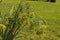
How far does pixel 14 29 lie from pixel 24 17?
5.9 inches

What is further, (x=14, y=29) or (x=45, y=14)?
(x=45, y=14)

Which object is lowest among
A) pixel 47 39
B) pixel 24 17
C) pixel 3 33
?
pixel 47 39

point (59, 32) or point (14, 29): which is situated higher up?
point (14, 29)

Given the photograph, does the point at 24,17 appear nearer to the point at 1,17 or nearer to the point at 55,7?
the point at 1,17

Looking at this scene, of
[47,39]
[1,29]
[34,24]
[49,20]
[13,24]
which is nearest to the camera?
[1,29]

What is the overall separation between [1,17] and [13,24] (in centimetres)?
17

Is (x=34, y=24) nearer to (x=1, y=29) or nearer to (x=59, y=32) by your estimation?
(x=1, y=29)

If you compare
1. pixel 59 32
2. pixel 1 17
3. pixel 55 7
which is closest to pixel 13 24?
pixel 1 17

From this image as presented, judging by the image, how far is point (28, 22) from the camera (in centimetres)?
215

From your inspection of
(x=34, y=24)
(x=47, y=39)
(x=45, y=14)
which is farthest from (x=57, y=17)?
(x=34, y=24)

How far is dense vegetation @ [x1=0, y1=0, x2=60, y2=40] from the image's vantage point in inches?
72.7

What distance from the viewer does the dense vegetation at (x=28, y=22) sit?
1847 millimetres

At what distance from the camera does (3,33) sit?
5.95 feet

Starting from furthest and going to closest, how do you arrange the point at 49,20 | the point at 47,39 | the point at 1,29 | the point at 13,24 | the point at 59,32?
the point at 49,20, the point at 59,32, the point at 47,39, the point at 13,24, the point at 1,29
